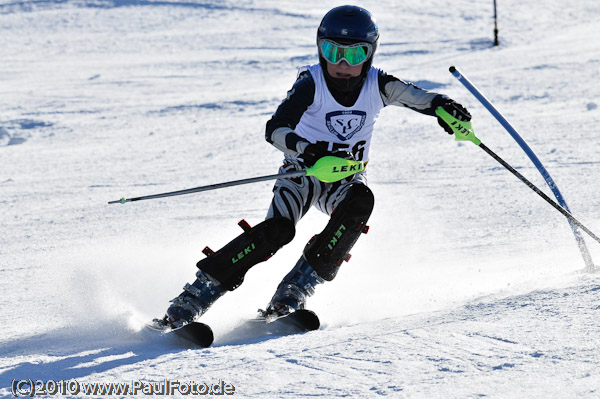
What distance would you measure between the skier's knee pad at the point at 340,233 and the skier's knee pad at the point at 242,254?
21 centimetres

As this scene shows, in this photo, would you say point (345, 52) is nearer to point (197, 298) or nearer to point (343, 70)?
point (343, 70)

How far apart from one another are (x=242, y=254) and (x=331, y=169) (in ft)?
2.04

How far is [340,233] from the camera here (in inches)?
159

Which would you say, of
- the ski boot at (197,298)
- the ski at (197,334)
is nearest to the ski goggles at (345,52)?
the ski boot at (197,298)

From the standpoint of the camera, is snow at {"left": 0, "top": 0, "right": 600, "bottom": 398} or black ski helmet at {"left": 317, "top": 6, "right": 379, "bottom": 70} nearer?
snow at {"left": 0, "top": 0, "right": 600, "bottom": 398}

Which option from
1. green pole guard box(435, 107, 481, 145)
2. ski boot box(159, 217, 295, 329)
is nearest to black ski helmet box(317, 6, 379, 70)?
green pole guard box(435, 107, 481, 145)

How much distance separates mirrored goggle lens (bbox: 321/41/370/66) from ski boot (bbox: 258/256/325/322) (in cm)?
109

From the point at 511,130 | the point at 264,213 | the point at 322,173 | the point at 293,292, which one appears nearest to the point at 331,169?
the point at 322,173

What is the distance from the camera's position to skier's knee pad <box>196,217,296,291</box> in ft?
13.0

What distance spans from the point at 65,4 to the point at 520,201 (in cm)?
1539

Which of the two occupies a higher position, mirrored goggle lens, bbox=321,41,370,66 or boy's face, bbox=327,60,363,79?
mirrored goggle lens, bbox=321,41,370,66

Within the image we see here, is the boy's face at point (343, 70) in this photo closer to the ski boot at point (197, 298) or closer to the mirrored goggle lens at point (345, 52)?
the mirrored goggle lens at point (345, 52)

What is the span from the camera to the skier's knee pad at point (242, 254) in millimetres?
3971

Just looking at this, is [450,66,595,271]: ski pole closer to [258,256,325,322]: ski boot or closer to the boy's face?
the boy's face
